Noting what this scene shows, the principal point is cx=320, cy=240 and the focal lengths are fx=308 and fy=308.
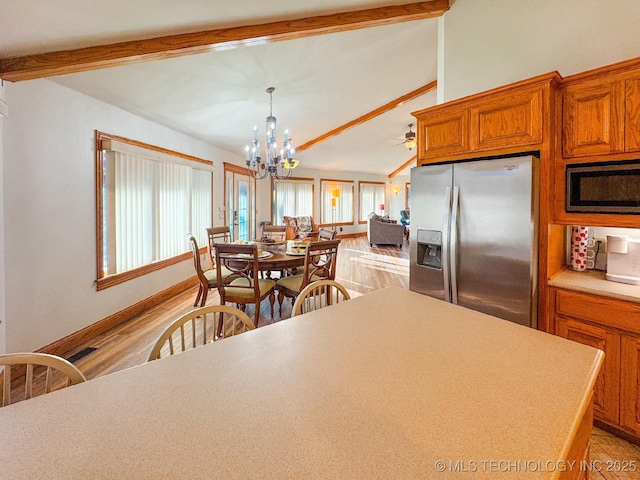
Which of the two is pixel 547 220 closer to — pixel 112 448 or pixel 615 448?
pixel 615 448

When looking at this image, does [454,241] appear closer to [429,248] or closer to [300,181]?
[429,248]

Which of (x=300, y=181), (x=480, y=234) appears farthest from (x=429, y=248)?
(x=300, y=181)

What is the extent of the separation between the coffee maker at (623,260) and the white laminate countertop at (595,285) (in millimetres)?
44

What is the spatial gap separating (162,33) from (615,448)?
3777mm

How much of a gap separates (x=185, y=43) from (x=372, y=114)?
4.66 m

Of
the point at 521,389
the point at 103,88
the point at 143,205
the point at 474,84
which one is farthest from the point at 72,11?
the point at 474,84

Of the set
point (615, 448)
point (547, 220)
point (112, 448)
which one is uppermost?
point (547, 220)

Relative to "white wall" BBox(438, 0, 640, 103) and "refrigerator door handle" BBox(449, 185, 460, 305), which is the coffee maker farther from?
"white wall" BBox(438, 0, 640, 103)

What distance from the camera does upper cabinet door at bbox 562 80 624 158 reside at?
1.73m

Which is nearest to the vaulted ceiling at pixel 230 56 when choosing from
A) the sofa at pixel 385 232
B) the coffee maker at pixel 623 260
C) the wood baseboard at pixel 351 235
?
the coffee maker at pixel 623 260

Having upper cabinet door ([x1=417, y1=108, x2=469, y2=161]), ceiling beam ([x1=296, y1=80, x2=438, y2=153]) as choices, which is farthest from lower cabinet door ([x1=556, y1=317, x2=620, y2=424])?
ceiling beam ([x1=296, y1=80, x2=438, y2=153])

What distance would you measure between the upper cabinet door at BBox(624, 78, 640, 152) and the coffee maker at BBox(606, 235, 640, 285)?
0.56 meters

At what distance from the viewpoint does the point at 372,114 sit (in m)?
6.27

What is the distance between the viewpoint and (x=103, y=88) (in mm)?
2869
